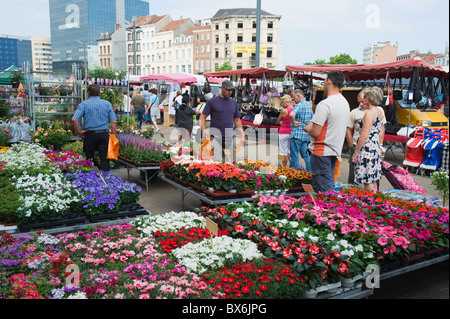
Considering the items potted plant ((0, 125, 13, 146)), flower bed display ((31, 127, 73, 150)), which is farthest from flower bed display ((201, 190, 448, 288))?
potted plant ((0, 125, 13, 146))

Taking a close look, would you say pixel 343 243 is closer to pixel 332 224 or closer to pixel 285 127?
pixel 332 224

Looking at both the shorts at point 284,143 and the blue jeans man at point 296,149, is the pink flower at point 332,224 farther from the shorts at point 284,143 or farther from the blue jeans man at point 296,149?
the shorts at point 284,143

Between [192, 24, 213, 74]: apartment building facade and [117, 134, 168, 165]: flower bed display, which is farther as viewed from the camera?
[192, 24, 213, 74]: apartment building facade

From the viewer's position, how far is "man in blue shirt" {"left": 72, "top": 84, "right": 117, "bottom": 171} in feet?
20.5

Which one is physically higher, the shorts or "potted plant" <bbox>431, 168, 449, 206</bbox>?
"potted plant" <bbox>431, 168, 449, 206</bbox>

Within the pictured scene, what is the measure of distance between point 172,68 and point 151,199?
261ft

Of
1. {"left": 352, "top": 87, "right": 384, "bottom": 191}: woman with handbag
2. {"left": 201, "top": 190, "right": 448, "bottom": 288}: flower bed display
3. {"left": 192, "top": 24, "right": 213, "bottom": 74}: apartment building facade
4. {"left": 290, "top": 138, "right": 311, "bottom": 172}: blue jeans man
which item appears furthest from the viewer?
{"left": 192, "top": 24, "right": 213, "bottom": 74}: apartment building facade

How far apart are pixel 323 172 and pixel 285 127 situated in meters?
3.82

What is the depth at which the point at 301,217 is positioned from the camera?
3.88 m

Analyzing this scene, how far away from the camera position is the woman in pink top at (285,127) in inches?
321

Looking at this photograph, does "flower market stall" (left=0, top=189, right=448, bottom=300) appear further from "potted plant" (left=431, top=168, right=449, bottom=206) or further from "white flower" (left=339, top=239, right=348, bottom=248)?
"potted plant" (left=431, top=168, right=449, bottom=206)

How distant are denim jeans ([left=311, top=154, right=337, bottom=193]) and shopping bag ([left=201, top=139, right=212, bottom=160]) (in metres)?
2.28

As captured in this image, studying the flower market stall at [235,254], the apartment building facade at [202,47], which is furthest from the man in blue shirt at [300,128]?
the apartment building facade at [202,47]
